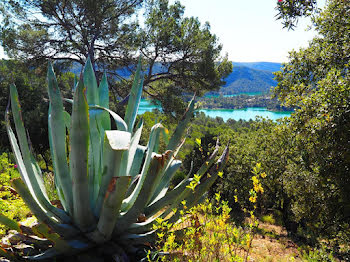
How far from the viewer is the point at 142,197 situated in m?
1.62

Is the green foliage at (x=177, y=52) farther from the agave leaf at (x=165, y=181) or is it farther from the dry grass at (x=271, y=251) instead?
the agave leaf at (x=165, y=181)

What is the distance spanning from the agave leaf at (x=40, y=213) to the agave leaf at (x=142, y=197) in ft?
1.04

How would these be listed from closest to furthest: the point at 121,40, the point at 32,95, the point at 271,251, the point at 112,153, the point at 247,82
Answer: the point at 112,153, the point at 271,251, the point at 121,40, the point at 32,95, the point at 247,82

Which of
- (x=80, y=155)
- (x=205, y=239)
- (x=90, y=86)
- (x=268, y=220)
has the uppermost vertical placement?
(x=90, y=86)

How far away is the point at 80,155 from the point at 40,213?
0.53 m

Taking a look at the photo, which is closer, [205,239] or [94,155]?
[205,239]

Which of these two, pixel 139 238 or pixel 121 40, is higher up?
pixel 121 40

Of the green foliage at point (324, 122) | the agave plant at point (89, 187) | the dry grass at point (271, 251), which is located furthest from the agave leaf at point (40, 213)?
the green foliage at point (324, 122)

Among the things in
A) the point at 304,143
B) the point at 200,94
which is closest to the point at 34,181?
the point at 304,143

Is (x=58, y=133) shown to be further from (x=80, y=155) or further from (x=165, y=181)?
(x=165, y=181)

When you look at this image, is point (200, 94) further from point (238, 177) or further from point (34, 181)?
point (34, 181)

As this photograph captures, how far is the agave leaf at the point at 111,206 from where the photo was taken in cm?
142

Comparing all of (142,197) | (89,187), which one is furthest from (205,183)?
(89,187)

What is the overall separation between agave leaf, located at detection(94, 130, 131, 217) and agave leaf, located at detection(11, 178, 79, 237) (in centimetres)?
21
